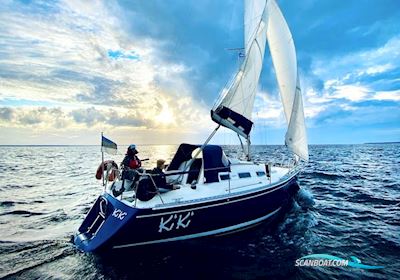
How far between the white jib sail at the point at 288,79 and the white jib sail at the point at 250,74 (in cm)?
127

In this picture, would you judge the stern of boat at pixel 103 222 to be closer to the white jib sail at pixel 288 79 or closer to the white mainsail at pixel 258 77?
the white mainsail at pixel 258 77

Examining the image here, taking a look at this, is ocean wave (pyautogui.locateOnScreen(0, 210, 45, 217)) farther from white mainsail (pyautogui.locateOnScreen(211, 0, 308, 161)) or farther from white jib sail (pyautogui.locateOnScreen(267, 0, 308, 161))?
white jib sail (pyautogui.locateOnScreen(267, 0, 308, 161))

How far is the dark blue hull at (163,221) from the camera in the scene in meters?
7.04

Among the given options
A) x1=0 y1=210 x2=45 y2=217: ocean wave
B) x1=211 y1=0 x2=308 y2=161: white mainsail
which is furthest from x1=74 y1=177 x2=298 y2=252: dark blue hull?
x1=0 y1=210 x2=45 y2=217: ocean wave

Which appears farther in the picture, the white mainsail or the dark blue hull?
the white mainsail

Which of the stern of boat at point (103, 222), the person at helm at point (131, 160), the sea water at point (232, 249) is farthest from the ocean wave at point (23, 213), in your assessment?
the person at helm at point (131, 160)

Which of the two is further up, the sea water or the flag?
the flag

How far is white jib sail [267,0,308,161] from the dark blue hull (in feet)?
15.6

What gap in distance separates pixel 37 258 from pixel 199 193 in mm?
5116

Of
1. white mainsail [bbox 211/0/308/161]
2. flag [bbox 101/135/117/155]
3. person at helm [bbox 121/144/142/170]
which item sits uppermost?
white mainsail [bbox 211/0/308/161]

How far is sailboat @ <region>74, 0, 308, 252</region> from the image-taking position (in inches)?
287

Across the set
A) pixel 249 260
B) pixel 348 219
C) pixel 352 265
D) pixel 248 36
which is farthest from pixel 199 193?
pixel 248 36

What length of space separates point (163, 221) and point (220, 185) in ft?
9.11

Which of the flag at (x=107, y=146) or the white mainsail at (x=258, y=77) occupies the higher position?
the white mainsail at (x=258, y=77)
